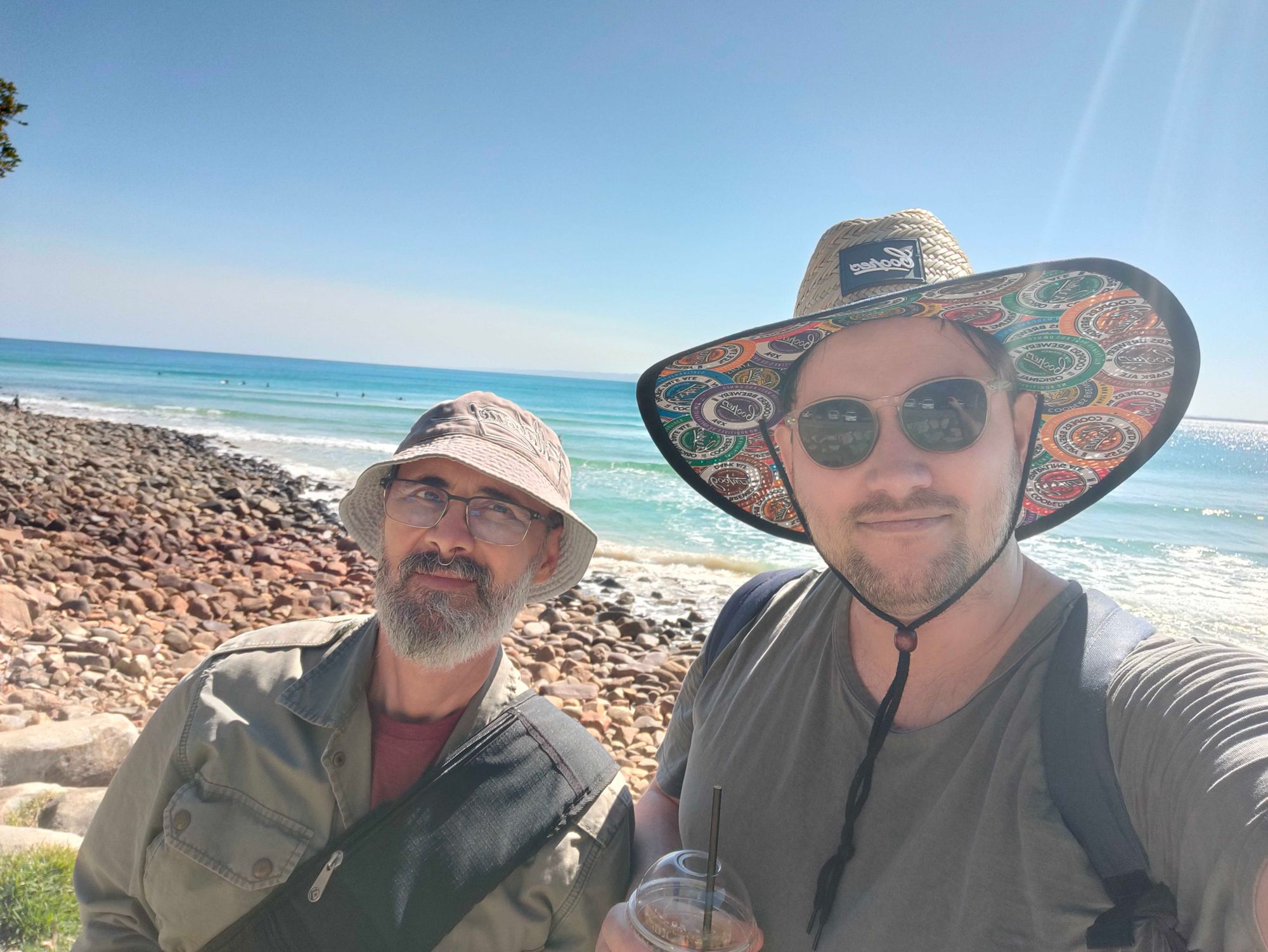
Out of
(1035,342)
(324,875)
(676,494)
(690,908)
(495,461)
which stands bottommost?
(676,494)

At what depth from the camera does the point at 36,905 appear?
2.85 metres

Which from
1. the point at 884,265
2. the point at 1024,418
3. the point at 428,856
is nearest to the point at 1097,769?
the point at 1024,418

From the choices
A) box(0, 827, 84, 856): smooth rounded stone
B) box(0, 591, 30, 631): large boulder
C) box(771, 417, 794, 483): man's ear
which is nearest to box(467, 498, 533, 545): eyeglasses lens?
box(771, 417, 794, 483): man's ear

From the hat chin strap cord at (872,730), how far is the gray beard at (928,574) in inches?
0.5

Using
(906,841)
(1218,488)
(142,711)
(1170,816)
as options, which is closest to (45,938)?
(142,711)

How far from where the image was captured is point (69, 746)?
3912 mm

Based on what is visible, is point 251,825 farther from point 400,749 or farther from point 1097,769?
point 1097,769

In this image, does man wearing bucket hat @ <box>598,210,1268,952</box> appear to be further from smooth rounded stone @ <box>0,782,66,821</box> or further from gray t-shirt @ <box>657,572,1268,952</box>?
smooth rounded stone @ <box>0,782,66,821</box>

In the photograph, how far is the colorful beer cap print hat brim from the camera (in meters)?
1.77

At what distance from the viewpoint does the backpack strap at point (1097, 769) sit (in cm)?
122

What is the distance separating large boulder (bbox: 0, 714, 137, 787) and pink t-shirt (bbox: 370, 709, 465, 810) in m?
2.39

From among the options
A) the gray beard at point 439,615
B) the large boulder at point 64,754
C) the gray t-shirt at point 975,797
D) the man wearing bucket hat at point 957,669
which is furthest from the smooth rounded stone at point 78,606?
the gray t-shirt at point 975,797

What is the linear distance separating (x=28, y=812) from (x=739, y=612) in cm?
362

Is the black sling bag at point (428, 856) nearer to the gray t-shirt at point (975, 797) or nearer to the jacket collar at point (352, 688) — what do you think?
the jacket collar at point (352, 688)
